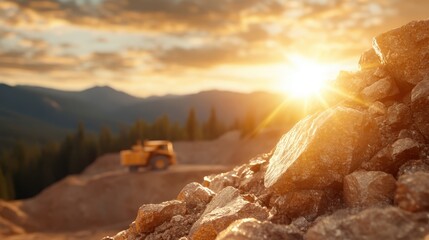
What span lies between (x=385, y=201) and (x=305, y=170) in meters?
1.28

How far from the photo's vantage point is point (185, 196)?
934 cm

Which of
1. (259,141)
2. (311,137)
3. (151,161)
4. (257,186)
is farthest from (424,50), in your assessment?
(259,141)

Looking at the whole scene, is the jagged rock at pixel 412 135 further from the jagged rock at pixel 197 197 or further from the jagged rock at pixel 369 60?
the jagged rock at pixel 197 197

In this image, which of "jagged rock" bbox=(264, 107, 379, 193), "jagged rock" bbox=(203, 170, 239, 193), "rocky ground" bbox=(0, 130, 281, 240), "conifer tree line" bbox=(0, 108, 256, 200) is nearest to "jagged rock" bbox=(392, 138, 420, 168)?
"jagged rock" bbox=(264, 107, 379, 193)

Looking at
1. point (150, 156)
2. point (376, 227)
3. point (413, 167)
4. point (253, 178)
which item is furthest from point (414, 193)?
point (150, 156)

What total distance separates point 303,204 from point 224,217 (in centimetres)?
130

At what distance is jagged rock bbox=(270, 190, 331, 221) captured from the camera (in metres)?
6.46

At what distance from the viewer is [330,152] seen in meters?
6.70

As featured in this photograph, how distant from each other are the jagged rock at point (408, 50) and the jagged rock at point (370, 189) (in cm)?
245

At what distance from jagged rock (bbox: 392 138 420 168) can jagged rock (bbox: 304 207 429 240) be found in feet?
5.61

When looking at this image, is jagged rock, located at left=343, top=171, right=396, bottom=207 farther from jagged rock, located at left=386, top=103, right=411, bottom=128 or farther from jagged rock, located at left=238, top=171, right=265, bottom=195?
→ jagged rock, located at left=238, top=171, right=265, bottom=195

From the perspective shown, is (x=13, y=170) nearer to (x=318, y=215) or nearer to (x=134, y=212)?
(x=134, y=212)

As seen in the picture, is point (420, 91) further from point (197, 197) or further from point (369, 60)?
point (197, 197)

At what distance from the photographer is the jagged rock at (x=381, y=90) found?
26.0 feet
